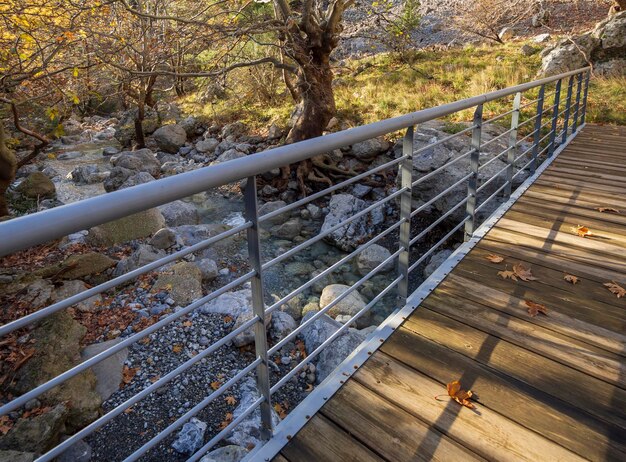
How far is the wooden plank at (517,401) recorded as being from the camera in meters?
1.82

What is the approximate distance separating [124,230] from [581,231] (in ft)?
20.2

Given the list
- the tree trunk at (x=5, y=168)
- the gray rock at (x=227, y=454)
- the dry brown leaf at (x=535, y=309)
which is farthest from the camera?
the tree trunk at (x=5, y=168)

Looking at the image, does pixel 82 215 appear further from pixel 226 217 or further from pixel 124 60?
pixel 124 60

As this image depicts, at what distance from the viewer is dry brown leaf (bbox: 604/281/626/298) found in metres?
2.88

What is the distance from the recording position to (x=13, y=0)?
613cm

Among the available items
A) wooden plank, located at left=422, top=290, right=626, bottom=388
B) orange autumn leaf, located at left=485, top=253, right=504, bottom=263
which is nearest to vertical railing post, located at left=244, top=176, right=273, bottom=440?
wooden plank, located at left=422, top=290, right=626, bottom=388

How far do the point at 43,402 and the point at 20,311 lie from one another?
159 centimetres

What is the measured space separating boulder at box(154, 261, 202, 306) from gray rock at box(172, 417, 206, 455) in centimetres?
187

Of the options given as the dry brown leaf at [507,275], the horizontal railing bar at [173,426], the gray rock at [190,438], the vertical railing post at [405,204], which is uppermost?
the vertical railing post at [405,204]

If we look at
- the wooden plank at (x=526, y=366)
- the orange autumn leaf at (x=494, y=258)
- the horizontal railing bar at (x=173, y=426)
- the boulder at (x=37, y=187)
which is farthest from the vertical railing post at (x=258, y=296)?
the boulder at (x=37, y=187)

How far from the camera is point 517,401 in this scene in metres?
2.04

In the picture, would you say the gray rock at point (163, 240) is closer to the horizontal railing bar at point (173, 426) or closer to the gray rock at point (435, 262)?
the gray rock at point (435, 262)

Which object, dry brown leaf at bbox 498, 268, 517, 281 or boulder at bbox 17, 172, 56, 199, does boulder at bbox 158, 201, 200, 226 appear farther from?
dry brown leaf at bbox 498, 268, 517, 281

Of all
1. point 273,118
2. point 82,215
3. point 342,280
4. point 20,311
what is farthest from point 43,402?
point 273,118
